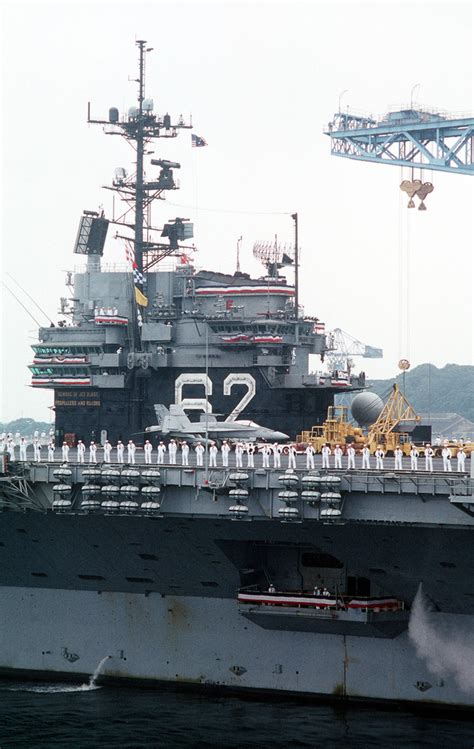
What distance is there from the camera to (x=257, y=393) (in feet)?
117

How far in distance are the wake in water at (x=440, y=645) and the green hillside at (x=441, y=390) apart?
11929 centimetres

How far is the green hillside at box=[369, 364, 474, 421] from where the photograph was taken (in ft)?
495

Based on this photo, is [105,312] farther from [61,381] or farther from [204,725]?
[204,725]

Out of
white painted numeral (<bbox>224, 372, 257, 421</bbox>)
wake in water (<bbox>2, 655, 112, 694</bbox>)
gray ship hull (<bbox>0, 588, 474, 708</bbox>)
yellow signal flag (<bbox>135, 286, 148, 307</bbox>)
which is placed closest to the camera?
gray ship hull (<bbox>0, 588, 474, 708</bbox>)

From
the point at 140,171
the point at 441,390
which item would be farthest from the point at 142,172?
the point at 441,390

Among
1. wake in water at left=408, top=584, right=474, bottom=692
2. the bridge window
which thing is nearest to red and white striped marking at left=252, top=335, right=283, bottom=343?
the bridge window

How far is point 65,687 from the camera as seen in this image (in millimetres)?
30109

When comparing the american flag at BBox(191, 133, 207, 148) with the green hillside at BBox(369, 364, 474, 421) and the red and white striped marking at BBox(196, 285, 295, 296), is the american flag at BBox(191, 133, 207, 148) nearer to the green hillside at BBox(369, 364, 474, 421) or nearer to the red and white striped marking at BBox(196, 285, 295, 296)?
the red and white striped marking at BBox(196, 285, 295, 296)

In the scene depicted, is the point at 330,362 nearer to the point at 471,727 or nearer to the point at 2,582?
the point at 2,582

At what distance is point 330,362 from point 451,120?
8534 mm

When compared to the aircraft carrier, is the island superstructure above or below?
above

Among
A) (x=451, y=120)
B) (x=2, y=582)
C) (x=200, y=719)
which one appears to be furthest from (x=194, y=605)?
(x=451, y=120)

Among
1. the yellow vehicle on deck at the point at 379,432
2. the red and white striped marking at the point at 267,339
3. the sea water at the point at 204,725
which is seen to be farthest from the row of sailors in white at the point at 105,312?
the sea water at the point at 204,725

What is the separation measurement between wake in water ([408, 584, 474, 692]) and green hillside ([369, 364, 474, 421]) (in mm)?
119293
